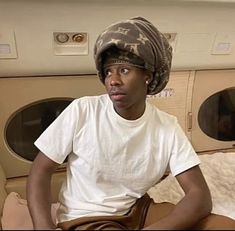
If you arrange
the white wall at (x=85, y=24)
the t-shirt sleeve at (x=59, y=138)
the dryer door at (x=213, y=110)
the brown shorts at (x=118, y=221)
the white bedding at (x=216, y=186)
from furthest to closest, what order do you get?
the dryer door at (x=213, y=110), the white bedding at (x=216, y=186), the white wall at (x=85, y=24), the t-shirt sleeve at (x=59, y=138), the brown shorts at (x=118, y=221)

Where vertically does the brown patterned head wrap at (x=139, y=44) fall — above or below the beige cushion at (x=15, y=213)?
above

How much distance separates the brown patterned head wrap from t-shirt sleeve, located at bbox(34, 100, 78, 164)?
190 mm

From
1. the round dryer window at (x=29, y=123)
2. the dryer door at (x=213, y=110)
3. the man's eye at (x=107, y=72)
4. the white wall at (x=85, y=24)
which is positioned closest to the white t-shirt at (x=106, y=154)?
the man's eye at (x=107, y=72)

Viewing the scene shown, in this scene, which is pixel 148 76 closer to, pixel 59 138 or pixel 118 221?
pixel 59 138

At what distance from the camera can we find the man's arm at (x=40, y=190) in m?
1.07

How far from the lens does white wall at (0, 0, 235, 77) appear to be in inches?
51.8

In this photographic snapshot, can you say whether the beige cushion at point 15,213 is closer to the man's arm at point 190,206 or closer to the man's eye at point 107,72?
the man's arm at point 190,206

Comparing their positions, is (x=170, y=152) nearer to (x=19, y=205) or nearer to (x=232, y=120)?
(x=19, y=205)

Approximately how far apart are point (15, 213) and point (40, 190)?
0.78ft

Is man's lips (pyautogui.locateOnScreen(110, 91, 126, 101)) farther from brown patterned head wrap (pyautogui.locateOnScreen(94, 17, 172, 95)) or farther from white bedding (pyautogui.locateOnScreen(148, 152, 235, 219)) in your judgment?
white bedding (pyautogui.locateOnScreen(148, 152, 235, 219))

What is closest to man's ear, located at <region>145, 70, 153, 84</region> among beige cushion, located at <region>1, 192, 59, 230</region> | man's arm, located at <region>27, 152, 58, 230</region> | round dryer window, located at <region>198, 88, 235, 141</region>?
man's arm, located at <region>27, 152, 58, 230</region>

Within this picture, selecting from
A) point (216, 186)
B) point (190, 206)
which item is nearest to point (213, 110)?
point (216, 186)

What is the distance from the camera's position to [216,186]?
1657 mm

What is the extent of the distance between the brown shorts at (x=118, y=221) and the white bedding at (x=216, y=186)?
11.8 inches
